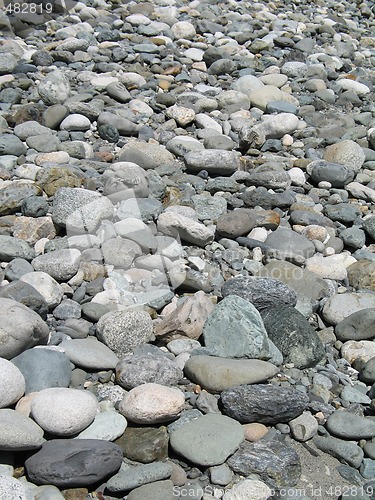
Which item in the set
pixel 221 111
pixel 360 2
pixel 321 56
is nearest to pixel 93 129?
pixel 221 111

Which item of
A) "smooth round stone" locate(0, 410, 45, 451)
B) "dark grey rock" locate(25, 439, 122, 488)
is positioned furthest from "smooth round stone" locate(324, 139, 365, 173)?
"smooth round stone" locate(0, 410, 45, 451)

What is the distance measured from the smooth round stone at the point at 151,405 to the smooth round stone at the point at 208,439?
8cm

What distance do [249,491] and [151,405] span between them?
1.64ft

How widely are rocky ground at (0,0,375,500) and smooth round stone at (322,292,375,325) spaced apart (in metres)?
0.01

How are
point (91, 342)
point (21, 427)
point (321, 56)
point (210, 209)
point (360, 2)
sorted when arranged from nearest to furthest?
1. point (21, 427)
2. point (91, 342)
3. point (210, 209)
4. point (321, 56)
5. point (360, 2)

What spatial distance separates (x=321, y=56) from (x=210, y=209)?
373cm

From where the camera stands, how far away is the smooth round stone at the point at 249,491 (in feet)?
7.83

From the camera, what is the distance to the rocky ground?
252 centimetres

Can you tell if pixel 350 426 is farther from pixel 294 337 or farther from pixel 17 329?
pixel 17 329

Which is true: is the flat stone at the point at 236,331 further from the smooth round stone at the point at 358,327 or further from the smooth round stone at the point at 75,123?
the smooth round stone at the point at 75,123

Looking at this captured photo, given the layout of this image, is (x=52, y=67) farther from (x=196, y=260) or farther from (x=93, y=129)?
(x=196, y=260)

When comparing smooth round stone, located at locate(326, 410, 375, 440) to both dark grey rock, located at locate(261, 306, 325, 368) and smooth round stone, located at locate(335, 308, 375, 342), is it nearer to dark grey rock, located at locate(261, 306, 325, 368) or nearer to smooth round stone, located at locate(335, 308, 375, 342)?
dark grey rock, located at locate(261, 306, 325, 368)

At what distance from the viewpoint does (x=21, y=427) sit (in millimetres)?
2381

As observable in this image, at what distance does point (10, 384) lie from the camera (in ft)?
8.42
